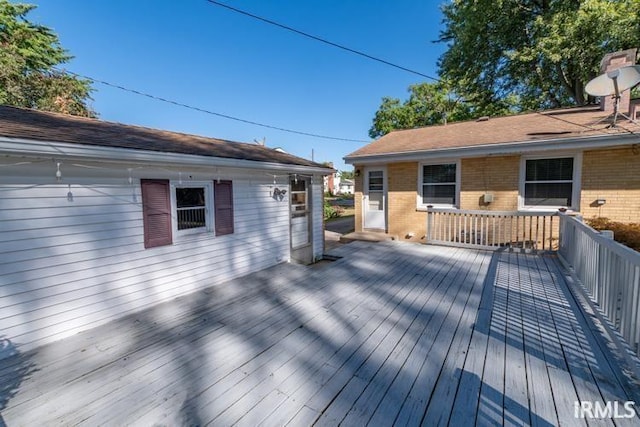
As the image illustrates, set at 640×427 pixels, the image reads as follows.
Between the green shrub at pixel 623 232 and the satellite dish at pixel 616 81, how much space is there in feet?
7.69

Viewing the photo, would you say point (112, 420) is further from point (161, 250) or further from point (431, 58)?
point (431, 58)

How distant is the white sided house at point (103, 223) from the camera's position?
9.31 feet

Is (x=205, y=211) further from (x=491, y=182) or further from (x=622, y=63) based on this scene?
(x=622, y=63)

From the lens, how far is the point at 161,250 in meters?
4.04

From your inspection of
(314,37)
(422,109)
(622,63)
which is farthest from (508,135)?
(422,109)

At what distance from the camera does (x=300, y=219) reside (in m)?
6.61

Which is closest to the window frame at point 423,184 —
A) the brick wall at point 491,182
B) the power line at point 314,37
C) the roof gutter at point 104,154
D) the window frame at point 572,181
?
the brick wall at point 491,182

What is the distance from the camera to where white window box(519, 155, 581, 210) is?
21.0 ft

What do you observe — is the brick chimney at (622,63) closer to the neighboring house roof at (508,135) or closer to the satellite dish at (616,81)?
the neighboring house roof at (508,135)

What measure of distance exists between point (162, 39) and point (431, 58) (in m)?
13.3

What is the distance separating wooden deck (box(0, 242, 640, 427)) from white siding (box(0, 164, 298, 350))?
240 mm

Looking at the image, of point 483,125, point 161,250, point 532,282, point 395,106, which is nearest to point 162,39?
point 161,250

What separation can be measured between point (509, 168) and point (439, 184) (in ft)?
5.53

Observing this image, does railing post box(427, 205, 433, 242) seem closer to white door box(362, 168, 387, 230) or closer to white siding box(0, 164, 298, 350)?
white door box(362, 168, 387, 230)
